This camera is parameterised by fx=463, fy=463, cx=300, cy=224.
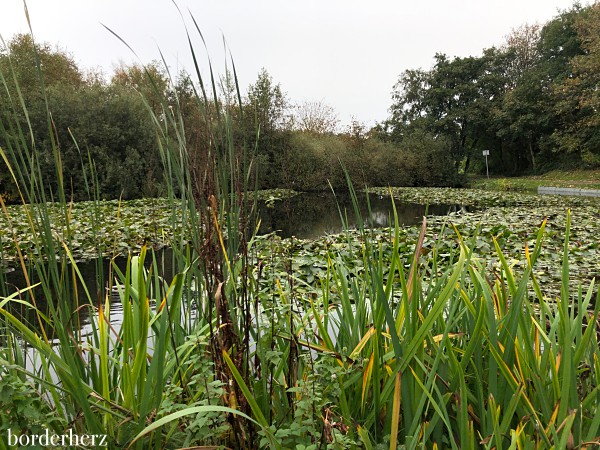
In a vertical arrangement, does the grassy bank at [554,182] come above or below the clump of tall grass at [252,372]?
below

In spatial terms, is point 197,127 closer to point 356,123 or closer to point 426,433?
point 426,433

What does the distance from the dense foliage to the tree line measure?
7cm

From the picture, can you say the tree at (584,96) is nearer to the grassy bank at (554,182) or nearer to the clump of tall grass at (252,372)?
the grassy bank at (554,182)

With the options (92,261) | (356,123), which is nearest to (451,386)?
(92,261)

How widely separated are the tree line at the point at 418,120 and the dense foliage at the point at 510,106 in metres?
0.07

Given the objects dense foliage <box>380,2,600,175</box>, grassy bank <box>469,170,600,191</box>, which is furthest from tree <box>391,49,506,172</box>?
grassy bank <box>469,170,600,191</box>

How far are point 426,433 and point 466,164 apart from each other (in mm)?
31972

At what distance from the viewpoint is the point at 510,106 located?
25938 mm

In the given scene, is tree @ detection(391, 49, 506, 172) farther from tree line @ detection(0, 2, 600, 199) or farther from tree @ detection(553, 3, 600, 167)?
tree @ detection(553, 3, 600, 167)

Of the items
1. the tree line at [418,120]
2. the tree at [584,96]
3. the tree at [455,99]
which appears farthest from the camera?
the tree at [455,99]

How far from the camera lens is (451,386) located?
3.93 feet

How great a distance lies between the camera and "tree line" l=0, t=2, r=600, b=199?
1545cm

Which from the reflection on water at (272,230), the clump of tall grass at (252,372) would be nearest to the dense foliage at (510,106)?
the reflection on water at (272,230)

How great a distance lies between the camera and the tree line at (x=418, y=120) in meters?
15.4
